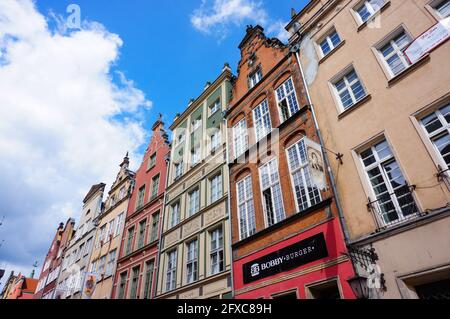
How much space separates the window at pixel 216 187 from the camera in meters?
15.9

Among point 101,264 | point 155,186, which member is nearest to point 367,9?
point 155,186

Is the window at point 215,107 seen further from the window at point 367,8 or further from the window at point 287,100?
the window at point 367,8

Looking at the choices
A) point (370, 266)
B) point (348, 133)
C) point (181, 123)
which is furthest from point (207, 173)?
point (370, 266)

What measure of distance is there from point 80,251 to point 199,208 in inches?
775

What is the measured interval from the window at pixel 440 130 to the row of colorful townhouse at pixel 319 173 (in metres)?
0.03

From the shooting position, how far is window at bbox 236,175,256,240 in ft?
41.6

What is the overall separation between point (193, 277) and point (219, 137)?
311 inches

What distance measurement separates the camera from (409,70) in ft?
29.2

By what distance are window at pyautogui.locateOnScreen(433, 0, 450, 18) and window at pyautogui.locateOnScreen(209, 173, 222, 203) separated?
37.0 feet

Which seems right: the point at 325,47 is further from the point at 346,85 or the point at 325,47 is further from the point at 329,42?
the point at 346,85

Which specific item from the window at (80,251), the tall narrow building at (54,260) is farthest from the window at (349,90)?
the tall narrow building at (54,260)

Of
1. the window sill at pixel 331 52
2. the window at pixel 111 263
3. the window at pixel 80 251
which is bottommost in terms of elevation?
the window at pixel 111 263

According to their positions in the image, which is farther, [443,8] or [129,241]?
[129,241]

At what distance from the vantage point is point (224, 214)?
1446 cm
